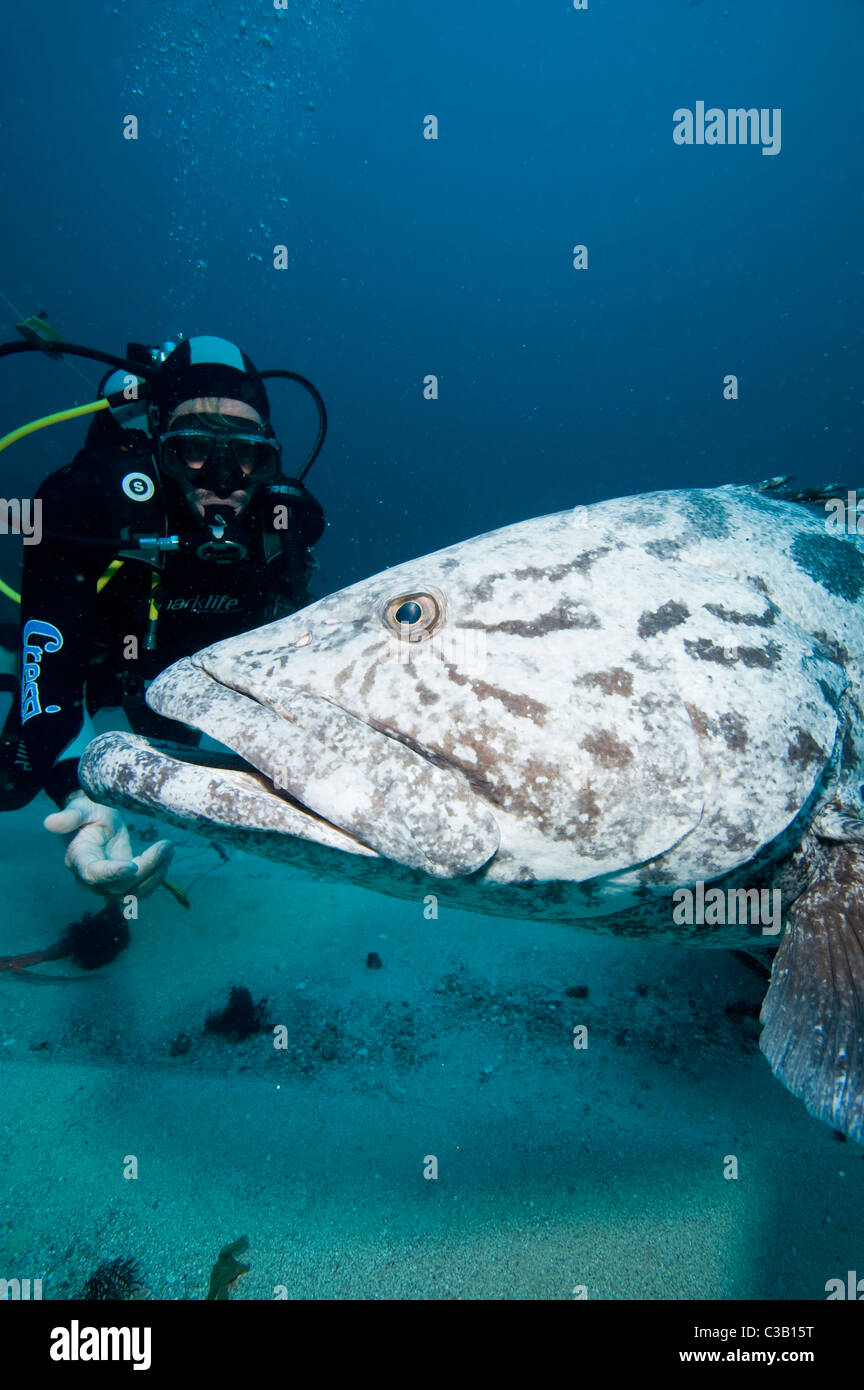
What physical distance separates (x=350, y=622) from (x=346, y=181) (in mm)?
89868

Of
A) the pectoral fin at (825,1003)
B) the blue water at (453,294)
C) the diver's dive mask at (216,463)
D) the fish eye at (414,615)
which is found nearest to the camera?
the pectoral fin at (825,1003)

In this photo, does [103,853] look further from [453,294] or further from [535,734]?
[453,294]

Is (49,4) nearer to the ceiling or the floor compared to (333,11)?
nearer to the floor

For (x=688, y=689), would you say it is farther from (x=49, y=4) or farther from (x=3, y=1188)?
(x=49, y=4)

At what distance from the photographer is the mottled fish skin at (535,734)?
1.95 m

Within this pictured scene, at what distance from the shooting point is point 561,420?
98.5m

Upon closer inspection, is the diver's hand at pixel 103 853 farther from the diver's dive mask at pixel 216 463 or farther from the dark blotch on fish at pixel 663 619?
the dark blotch on fish at pixel 663 619

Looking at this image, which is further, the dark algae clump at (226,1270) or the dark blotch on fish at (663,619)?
the dark algae clump at (226,1270)

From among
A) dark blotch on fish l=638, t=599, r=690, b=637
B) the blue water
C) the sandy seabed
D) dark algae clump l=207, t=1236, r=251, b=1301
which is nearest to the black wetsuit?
the sandy seabed

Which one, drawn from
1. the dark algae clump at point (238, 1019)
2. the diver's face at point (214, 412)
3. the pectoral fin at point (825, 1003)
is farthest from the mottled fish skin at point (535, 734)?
the diver's face at point (214, 412)

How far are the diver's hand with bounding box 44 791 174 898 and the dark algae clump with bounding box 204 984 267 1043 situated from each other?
47.6 inches

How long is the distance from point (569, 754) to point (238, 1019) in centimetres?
352

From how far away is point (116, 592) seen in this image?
4961 mm

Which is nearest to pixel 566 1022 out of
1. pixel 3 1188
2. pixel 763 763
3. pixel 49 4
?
pixel 763 763
